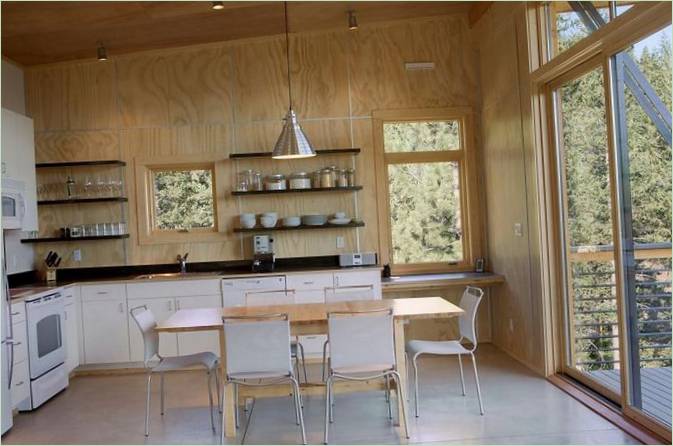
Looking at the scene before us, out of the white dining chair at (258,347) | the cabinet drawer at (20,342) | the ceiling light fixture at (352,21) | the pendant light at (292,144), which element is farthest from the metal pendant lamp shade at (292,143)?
the cabinet drawer at (20,342)

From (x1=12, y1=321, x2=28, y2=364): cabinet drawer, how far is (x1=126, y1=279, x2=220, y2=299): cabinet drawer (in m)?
1.20

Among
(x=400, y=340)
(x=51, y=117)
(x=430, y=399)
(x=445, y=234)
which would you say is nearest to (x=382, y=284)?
(x=445, y=234)

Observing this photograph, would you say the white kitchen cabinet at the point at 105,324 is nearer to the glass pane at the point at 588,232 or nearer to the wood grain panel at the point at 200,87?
the wood grain panel at the point at 200,87

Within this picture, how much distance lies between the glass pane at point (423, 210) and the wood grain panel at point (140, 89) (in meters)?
2.60

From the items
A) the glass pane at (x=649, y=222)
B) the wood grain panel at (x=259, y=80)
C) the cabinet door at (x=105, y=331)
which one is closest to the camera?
the glass pane at (x=649, y=222)

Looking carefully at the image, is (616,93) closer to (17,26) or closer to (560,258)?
(560,258)

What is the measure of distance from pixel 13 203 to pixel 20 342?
125 centimetres

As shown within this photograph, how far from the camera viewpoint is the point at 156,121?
620cm

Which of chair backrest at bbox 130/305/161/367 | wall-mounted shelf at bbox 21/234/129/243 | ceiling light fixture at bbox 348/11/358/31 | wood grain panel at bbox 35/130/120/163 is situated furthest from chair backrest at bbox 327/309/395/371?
wood grain panel at bbox 35/130/120/163

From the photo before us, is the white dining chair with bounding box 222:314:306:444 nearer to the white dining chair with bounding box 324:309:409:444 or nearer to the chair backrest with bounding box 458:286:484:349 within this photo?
the white dining chair with bounding box 324:309:409:444

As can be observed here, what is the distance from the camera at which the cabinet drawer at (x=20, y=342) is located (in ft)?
14.4

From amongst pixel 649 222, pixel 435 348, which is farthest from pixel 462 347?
pixel 649 222

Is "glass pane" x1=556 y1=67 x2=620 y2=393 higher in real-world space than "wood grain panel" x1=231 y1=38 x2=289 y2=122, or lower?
lower

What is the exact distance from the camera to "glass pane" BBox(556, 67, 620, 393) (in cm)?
401
